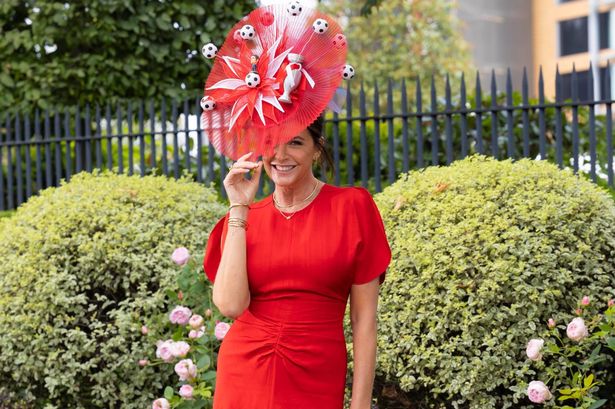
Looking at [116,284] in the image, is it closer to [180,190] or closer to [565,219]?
[180,190]

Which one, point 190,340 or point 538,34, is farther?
point 538,34

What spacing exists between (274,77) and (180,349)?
1892mm

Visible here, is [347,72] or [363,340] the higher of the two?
[347,72]

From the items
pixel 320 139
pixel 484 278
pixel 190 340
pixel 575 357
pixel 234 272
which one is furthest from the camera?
pixel 190 340

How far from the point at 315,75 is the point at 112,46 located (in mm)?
6359

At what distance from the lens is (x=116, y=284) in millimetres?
4719

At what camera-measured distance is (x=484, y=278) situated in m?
3.94

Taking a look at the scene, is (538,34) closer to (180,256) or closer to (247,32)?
(180,256)

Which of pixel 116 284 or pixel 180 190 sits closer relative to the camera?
pixel 116 284

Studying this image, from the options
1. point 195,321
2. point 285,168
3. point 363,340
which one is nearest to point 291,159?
point 285,168

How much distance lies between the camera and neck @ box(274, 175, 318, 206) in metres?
2.64

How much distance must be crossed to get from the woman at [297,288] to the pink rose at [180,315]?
1.65 metres

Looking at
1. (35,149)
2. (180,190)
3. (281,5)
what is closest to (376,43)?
(35,149)

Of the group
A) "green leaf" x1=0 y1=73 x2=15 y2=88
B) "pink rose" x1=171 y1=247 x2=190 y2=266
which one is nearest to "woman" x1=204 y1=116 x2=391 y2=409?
"pink rose" x1=171 y1=247 x2=190 y2=266
